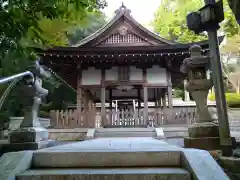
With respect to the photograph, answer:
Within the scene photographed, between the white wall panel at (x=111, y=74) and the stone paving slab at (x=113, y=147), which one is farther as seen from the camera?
the white wall panel at (x=111, y=74)

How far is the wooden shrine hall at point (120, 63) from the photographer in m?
10.5

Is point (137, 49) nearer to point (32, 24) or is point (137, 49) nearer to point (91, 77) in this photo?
point (91, 77)

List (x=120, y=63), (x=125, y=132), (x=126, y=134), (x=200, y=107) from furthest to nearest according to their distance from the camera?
(x=120, y=63), (x=125, y=132), (x=126, y=134), (x=200, y=107)

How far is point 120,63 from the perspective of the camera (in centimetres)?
1198

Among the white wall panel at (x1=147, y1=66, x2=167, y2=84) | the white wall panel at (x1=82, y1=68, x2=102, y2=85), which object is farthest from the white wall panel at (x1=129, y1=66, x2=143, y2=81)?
the white wall panel at (x1=82, y1=68, x2=102, y2=85)

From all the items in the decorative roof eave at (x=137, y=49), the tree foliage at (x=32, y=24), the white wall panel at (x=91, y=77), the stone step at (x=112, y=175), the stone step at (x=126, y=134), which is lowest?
the stone step at (x=126, y=134)

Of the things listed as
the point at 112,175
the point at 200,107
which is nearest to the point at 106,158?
the point at 112,175

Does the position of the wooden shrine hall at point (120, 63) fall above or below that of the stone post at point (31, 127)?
above

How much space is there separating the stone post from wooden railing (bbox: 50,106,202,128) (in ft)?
16.9

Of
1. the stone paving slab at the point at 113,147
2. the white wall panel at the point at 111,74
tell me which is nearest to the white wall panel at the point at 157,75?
the white wall panel at the point at 111,74

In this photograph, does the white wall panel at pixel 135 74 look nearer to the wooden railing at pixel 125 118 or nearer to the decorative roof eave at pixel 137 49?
the decorative roof eave at pixel 137 49

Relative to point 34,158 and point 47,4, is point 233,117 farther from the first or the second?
point 47,4

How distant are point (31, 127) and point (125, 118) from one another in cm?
613

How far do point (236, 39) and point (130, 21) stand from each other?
1417cm
